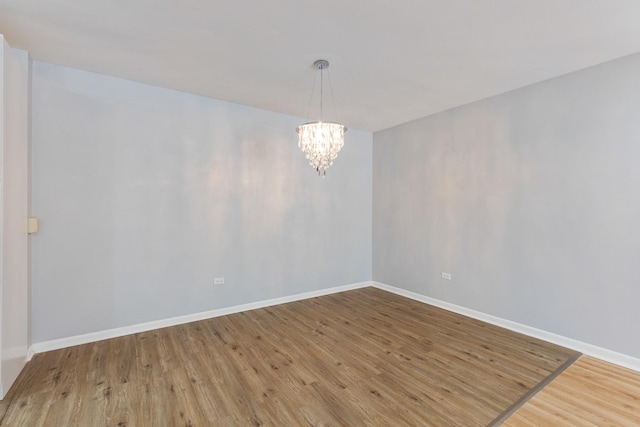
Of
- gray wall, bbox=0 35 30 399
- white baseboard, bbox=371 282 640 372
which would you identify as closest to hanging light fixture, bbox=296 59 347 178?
gray wall, bbox=0 35 30 399

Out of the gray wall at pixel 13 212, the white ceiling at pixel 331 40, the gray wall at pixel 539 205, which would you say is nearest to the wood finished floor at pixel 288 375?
the gray wall at pixel 13 212

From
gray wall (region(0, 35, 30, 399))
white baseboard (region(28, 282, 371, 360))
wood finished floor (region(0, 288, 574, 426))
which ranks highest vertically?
gray wall (region(0, 35, 30, 399))

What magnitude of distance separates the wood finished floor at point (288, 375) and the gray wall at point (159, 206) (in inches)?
19.2

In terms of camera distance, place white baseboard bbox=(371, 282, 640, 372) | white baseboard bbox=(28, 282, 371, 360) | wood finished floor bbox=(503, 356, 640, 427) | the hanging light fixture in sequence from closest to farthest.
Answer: wood finished floor bbox=(503, 356, 640, 427) → white baseboard bbox=(371, 282, 640, 372) → the hanging light fixture → white baseboard bbox=(28, 282, 371, 360)

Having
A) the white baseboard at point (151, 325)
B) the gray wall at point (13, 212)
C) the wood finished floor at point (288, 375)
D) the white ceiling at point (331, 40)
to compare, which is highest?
the white ceiling at point (331, 40)

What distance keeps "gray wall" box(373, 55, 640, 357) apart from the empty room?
0.07ft

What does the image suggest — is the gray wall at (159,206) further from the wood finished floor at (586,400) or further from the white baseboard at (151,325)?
the wood finished floor at (586,400)

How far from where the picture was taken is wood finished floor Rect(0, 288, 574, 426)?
6.72 feet

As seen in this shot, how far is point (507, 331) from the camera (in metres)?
3.44

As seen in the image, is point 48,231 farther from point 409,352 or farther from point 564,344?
point 564,344

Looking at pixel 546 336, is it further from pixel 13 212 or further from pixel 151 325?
pixel 13 212

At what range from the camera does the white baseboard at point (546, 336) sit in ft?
8.86

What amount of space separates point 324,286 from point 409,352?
2.09 metres

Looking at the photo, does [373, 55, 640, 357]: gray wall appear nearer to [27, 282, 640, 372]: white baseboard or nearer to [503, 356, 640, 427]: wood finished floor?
[27, 282, 640, 372]: white baseboard
